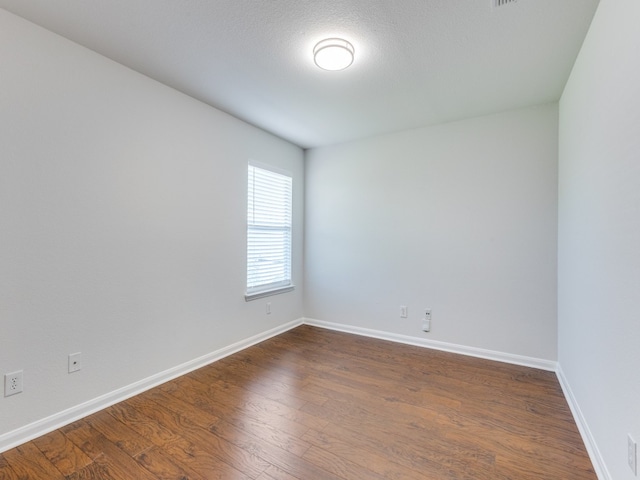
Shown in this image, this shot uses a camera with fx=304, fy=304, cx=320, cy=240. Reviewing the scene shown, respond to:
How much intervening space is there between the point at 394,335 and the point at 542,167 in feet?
7.54

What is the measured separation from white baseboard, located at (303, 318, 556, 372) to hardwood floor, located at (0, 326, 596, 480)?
12cm

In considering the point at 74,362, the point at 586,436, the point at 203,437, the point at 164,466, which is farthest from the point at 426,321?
the point at 74,362

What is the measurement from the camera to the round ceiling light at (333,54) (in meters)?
1.94

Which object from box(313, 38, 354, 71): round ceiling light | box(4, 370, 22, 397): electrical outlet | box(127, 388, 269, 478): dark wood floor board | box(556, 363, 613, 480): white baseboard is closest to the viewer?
box(556, 363, 613, 480): white baseboard

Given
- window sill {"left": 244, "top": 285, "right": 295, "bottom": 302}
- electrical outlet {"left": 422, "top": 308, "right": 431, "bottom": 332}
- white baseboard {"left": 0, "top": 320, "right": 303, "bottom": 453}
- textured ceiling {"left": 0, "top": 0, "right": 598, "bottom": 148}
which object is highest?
textured ceiling {"left": 0, "top": 0, "right": 598, "bottom": 148}

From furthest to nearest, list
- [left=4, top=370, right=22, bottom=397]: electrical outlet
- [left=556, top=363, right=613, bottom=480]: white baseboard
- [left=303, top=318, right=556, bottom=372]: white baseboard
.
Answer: [left=303, top=318, right=556, bottom=372]: white baseboard < [left=4, top=370, right=22, bottom=397]: electrical outlet < [left=556, top=363, right=613, bottom=480]: white baseboard

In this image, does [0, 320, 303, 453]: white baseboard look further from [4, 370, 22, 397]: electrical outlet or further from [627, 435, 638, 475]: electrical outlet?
[627, 435, 638, 475]: electrical outlet

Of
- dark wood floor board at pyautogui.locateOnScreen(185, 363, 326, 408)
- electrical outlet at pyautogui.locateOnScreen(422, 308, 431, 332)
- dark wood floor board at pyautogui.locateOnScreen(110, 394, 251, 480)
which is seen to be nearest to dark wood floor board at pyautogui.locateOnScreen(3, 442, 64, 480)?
dark wood floor board at pyautogui.locateOnScreen(110, 394, 251, 480)

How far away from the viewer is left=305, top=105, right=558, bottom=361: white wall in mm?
2869

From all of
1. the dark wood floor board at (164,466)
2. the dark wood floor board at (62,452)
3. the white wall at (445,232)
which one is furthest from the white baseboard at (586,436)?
the dark wood floor board at (62,452)

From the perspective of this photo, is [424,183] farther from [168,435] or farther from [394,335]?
[168,435]

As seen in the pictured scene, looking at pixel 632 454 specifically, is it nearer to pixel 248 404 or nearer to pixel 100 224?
pixel 248 404

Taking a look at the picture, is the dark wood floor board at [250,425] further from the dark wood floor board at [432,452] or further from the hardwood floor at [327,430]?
the dark wood floor board at [432,452]

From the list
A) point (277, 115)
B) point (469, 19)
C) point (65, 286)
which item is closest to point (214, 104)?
point (277, 115)
